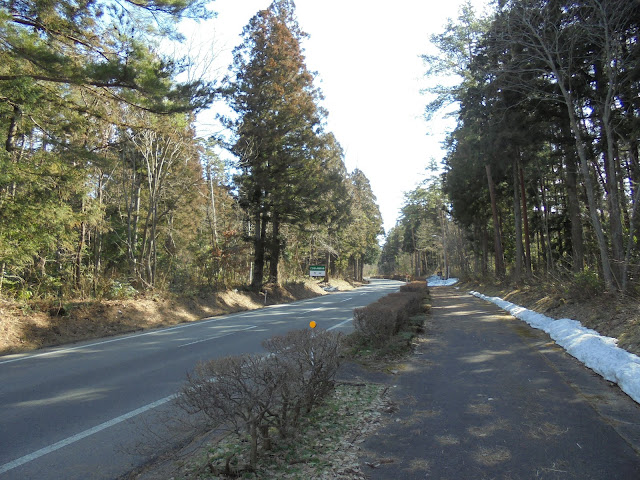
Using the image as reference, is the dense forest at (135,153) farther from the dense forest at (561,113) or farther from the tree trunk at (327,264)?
the tree trunk at (327,264)

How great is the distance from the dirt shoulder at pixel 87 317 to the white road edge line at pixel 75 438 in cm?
696

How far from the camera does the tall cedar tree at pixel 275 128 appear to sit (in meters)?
23.6

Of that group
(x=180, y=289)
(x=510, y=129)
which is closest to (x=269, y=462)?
(x=510, y=129)

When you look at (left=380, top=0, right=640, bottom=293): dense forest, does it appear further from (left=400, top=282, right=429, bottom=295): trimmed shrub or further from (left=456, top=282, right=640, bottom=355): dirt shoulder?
(left=400, top=282, right=429, bottom=295): trimmed shrub

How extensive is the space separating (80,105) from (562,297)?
52.5 ft

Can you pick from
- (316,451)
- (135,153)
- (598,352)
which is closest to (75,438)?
(316,451)

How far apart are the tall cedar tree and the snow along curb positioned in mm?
16362

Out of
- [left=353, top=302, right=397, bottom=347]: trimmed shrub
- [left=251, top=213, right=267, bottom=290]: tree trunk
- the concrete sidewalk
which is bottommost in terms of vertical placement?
the concrete sidewalk

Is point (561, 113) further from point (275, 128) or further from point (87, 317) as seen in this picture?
point (87, 317)

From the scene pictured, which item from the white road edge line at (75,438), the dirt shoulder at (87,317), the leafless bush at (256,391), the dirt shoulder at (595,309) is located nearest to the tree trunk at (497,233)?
the dirt shoulder at (595,309)

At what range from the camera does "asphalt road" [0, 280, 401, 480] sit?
4.02 meters

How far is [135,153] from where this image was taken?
1911cm

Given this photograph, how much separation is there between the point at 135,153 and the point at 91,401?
15.6 metres

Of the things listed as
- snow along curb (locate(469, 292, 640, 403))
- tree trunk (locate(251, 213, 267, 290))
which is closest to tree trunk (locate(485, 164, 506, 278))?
tree trunk (locate(251, 213, 267, 290))
